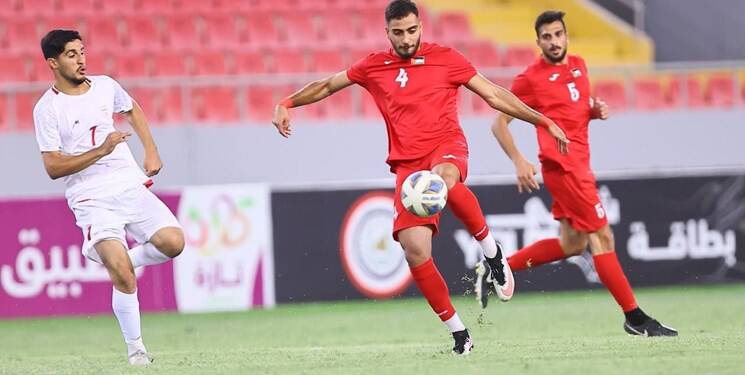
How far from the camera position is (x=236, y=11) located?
18172 mm

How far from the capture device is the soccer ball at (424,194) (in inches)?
314

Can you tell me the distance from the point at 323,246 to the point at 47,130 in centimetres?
607

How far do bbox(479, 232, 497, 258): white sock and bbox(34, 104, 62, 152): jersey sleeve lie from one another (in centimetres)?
259

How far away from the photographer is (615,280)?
31.6 feet

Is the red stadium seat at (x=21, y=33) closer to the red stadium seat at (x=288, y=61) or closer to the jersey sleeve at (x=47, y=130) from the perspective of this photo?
the red stadium seat at (x=288, y=61)

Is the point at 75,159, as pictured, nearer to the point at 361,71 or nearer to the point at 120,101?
the point at 120,101

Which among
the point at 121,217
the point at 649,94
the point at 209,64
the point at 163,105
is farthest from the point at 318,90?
the point at 649,94

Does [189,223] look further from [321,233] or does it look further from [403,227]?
[403,227]

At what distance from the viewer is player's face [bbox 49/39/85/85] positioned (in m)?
8.52

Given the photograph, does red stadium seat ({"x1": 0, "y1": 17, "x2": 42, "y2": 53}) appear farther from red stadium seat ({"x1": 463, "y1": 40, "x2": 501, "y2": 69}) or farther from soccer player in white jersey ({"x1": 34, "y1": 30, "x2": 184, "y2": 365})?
soccer player in white jersey ({"x1": 34, "y1": 30, "x2": 184, "y2": 365})

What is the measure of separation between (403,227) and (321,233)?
6.27 metres

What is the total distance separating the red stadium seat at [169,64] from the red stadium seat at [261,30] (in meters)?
1.04

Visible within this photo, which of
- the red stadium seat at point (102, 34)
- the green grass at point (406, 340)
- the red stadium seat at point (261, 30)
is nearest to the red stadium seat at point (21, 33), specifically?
the red stadium seat at point (102, 34)


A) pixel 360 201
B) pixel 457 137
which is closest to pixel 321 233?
pixel 360 201
